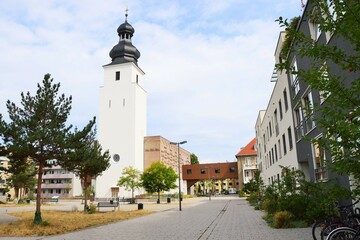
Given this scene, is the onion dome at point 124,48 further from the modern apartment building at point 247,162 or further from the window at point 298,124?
the window at point 298,124

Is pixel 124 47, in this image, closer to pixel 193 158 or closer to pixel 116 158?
pixel 116 158

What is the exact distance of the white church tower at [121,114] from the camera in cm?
6631

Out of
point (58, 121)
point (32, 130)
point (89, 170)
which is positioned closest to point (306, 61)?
point (58, 121)

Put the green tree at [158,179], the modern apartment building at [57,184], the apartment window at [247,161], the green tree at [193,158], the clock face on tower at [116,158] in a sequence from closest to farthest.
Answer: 1. the green tree at [158,179]
2. the clock face on tower at [116,158]
3. the apartment window at [247,161]
4. the modern apartment building at [57,184]
5. the green tree at [193,158]

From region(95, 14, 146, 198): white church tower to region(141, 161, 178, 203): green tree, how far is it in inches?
590

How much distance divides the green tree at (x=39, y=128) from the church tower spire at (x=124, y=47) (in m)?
57.2

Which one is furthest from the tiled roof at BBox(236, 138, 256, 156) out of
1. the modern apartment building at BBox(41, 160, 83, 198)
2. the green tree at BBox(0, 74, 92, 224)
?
the green tree at BBox(0, 74, 92, 224)

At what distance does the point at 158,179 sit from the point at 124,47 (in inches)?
1428

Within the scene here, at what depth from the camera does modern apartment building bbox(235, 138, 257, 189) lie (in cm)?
7338

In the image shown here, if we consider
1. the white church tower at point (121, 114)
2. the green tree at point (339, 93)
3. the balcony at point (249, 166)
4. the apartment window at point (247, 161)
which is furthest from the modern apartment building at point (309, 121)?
the apartment window at point (247, 161)

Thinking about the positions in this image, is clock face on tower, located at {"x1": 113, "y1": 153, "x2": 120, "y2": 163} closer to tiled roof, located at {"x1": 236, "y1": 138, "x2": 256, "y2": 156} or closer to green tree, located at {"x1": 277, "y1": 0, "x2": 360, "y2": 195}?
tiled roof, located at {"x1": 236, "y1": 138, "x2": 256, "y2": 156}

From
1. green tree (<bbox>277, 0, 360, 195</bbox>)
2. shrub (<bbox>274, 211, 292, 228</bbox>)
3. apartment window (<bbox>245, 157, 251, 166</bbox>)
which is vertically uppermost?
apartment window (<bbox>245, 157, 251, 166</bbox>)

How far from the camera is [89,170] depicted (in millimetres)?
25453

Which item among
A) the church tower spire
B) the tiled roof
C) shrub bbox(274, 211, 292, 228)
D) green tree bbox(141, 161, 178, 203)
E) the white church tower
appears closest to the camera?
shrub bbox(274, 211, 292, 228)
